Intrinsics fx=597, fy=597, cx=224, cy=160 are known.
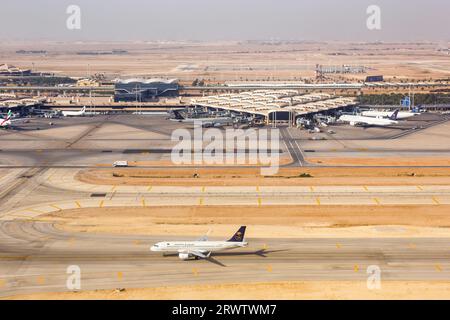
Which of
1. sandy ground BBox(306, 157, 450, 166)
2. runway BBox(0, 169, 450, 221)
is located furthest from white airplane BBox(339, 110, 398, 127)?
runway BBox(0, 169, 450, 221)

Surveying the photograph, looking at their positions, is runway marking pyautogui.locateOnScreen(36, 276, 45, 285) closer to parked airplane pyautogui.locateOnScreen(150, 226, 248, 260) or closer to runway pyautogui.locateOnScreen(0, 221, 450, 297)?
runway pyautogui.locateOnScreen(0, 221, 450, 297)

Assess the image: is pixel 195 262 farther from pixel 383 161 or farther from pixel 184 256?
pixel 383 161

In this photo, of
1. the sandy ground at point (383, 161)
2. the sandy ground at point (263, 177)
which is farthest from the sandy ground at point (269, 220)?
the sandy ground at point (383, 161)

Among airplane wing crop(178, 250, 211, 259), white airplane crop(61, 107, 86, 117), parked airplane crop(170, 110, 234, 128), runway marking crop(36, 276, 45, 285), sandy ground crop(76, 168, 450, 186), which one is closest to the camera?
runway marking crop(36, 276, 45, 285)

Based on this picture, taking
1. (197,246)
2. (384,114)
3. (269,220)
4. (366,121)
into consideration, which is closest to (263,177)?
(269,220)
